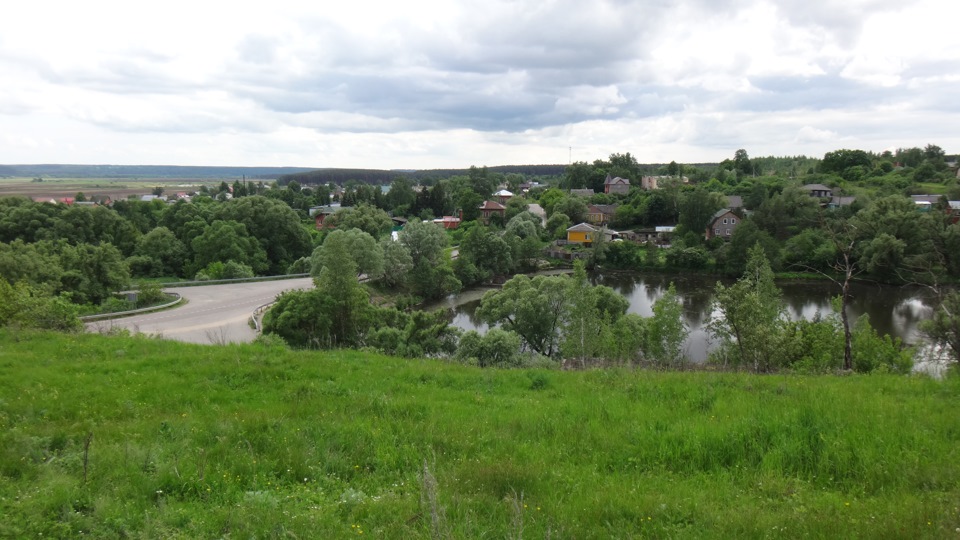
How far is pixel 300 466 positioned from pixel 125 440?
2130mm

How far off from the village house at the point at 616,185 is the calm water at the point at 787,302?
144 ft

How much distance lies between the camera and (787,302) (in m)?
38.0

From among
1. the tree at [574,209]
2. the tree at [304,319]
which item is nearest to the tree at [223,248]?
the tree at [304,319]

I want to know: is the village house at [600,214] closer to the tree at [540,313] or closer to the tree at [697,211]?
the tree at [697,211]

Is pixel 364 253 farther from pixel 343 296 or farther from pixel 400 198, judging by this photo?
pixel 400 198

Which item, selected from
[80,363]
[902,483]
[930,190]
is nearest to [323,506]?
[902,483]

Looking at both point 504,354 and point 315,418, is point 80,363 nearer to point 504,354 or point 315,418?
point 315,418

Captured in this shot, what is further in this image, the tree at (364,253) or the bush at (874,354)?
the tree at (364,253)

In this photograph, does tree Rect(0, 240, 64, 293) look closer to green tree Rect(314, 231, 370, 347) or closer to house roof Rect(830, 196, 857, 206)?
green tree Rect(314, 231, 370, 347)

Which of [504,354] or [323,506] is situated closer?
[323,506]

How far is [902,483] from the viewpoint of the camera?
15.5 feet

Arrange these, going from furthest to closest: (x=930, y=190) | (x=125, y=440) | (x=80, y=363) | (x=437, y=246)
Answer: (x=930, y=190) < (x=437, y=246) < (x=80, y=363) < (x=125, y=440)

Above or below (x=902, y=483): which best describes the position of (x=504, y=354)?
below

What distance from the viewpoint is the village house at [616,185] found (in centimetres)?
9205
